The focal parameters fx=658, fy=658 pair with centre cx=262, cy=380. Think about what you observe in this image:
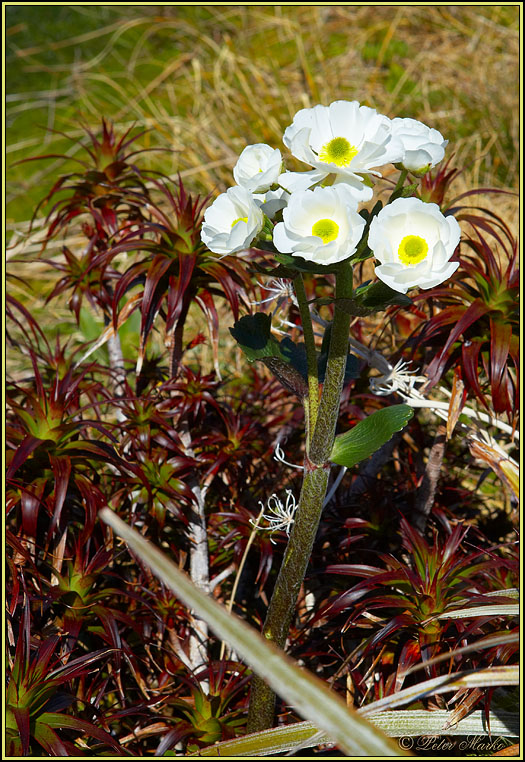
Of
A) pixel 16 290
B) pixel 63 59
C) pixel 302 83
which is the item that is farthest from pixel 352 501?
pixel 63 59

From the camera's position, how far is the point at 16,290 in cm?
296

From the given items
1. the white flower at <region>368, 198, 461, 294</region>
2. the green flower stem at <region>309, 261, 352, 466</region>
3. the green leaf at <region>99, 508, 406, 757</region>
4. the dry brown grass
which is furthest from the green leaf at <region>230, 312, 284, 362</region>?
the dry brown grass

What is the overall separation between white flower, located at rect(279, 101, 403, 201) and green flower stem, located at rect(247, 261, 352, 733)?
3.9 inches

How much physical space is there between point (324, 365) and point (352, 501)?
486 millimetres

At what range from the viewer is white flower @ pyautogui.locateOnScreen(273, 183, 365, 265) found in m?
0.67

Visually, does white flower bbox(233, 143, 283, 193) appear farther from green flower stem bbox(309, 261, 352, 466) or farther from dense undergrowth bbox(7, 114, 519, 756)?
dense undergrowth bbox(7, 114, 519, 756)

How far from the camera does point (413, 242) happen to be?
704 millimetres

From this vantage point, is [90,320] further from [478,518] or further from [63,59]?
[63,59]

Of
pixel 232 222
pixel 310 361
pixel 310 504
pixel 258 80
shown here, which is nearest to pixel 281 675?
pixel 310 504

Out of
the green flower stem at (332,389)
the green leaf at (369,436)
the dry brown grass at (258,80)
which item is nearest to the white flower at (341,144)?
the green flower stem at (332,389)

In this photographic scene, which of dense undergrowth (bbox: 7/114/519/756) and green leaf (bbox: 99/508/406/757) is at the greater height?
green leaf (bbox: 99/508/406/757)

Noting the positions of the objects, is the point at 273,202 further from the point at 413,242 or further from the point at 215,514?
the point at 215,514

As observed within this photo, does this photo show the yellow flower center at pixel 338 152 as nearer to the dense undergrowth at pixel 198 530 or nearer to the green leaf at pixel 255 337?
the green leaf at pixel 255 337

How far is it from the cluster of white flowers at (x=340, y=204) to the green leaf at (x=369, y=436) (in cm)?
19
